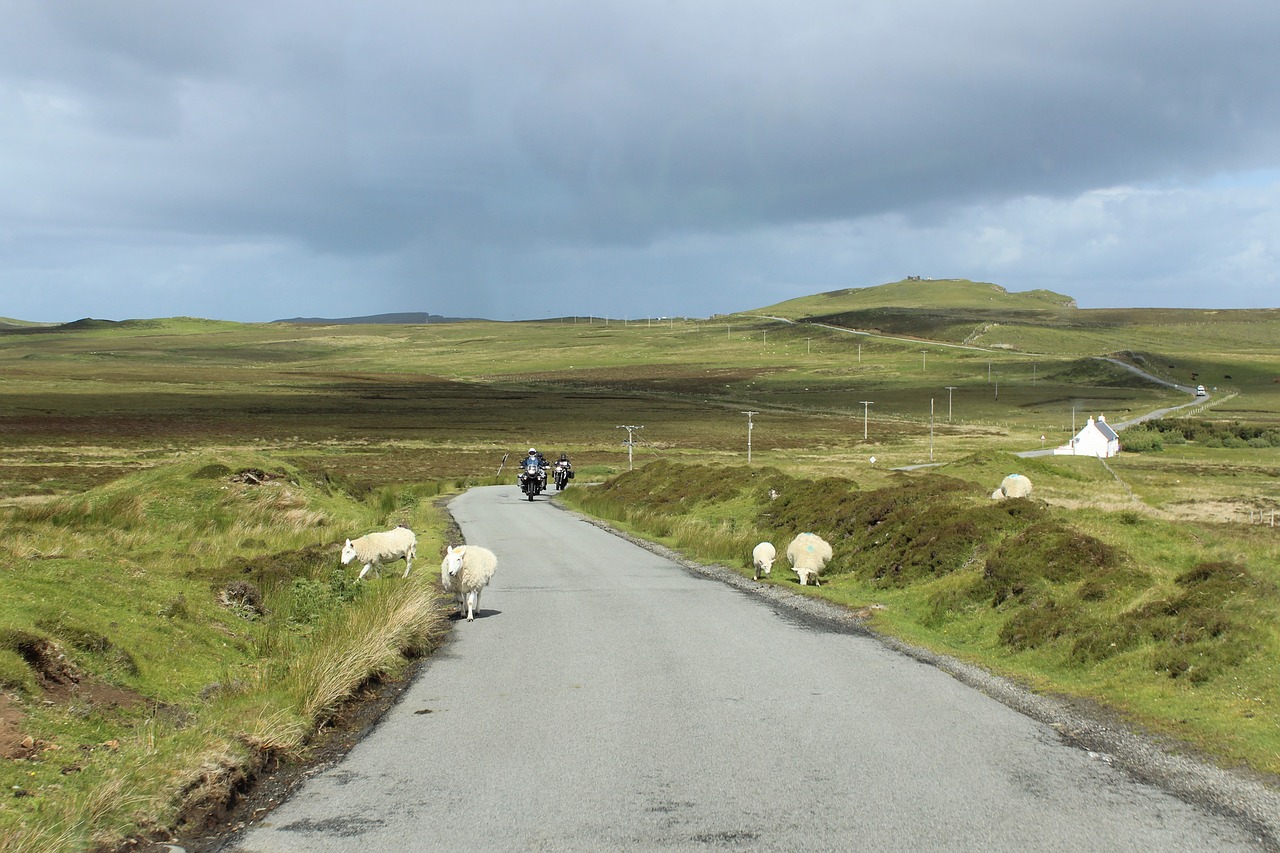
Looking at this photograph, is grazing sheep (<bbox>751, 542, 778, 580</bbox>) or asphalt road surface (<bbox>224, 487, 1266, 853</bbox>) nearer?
asphalt road surface (<bbox>224, 487, 1266, 853</bbox>)

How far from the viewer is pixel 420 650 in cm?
1316

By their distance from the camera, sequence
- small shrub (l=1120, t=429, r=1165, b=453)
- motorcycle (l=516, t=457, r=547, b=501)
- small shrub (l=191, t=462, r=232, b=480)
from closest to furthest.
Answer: small shrub (l=191, t=462, r=232, b=480) < motorcycle (l=516, t=457, r=547, b=501) < small shrub (l=1120, t=429, r=1165, b=453)

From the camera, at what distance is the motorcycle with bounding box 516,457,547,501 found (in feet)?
168

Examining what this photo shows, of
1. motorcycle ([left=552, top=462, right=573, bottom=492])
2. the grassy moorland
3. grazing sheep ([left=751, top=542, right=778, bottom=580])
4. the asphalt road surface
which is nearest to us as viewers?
the asphalt road surface

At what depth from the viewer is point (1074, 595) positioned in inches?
551

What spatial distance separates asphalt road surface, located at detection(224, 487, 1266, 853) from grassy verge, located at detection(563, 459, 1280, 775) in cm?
148

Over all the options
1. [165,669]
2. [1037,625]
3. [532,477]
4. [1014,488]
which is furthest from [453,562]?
[532,477]

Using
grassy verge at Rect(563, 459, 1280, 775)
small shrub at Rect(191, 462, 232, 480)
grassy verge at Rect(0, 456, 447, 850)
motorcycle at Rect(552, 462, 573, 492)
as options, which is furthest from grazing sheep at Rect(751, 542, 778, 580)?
motorcycle at Rect(552, 462, 573, 492)

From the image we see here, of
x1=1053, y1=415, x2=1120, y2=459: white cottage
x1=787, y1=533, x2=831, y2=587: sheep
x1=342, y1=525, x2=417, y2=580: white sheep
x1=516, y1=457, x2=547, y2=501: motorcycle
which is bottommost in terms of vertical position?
x1=1053, y1=415, x2=1120, y2=459: white cottage

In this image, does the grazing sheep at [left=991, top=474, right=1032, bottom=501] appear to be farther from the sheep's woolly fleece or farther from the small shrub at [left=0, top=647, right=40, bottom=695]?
the small shrub at [left=0, top=647, right=40, bottom=695]

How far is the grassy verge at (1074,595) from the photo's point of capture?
10242 millimetres

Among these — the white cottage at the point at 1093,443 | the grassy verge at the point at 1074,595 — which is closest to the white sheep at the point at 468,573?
the grassy verge at the point at 1074,595

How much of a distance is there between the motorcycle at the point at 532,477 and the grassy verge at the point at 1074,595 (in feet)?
81.9

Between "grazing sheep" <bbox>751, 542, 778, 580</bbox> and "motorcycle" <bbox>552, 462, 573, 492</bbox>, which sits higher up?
"grazing sheep" <bbox>751, 542, 778, 580</bbox>
